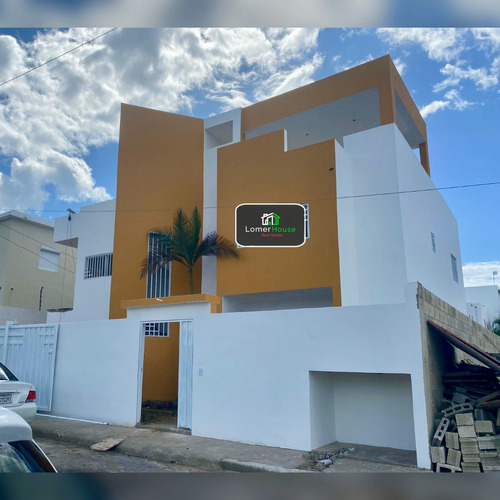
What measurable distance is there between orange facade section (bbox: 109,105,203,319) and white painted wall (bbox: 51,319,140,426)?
2.44 m

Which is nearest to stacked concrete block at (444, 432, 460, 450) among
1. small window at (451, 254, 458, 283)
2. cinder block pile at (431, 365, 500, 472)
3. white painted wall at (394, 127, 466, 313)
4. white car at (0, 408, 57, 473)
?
cinder block pile at (431, 365, 500, 472)

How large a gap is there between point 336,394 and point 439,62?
574 centimetres

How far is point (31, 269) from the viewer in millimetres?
16734

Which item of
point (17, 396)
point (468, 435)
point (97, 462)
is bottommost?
point (97, 462)

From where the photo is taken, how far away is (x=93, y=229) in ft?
47.0

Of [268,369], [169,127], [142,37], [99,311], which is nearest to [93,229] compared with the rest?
[99,311]

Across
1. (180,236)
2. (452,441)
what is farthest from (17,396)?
(452,441)

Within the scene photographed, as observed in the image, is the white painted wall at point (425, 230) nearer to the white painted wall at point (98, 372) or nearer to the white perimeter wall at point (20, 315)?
the white painted wall at point (98, 372)

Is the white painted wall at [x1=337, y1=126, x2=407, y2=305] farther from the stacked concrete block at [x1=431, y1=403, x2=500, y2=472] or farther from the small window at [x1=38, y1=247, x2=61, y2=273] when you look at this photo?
the small window at [x1=38, y1=247, x2=61, y2=273]

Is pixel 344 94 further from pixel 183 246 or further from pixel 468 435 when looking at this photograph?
pixel 468 435

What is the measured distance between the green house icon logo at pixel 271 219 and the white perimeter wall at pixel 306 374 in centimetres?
315

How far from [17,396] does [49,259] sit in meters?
11.8

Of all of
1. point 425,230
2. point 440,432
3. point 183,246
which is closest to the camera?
point 440,432

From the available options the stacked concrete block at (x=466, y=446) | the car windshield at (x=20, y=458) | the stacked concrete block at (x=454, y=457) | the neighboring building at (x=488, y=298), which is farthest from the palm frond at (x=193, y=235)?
the neighboring building at (x=488, y=298)
